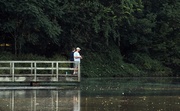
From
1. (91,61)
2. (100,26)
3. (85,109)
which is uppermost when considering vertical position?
(100,26)

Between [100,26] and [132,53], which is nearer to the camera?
[100,26]

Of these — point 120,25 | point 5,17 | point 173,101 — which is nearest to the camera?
point 173,101

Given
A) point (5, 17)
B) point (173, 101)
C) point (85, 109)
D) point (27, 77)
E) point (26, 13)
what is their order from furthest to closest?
point (5, 17), point (26, 13), point (27, 77), point (173, 101), point (85, 109)

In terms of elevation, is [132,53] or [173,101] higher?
[132,53]

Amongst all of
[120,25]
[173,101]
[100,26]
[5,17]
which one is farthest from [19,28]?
[173,101]

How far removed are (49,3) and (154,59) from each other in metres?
16.9

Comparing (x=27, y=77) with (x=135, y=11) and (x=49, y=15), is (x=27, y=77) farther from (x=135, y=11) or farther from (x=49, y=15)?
(x=135, y=11)

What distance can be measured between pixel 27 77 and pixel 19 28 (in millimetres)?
16691

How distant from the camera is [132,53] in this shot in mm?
58562

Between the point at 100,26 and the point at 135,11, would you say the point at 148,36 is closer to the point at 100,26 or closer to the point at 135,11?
the point at 135,11

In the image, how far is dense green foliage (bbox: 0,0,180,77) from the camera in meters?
46.5

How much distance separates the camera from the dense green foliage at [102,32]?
4647cm

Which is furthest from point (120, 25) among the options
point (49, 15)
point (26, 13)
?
point (26, 13)

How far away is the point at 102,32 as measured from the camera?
54031mm
